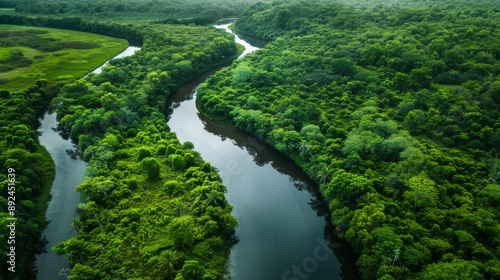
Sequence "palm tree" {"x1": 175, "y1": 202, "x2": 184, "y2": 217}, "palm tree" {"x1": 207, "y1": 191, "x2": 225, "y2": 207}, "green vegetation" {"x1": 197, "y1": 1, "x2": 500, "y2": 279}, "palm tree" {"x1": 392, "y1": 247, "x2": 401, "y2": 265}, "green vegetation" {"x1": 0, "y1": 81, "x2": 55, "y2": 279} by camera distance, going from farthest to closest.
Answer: "palm tree" {"x1": 207, "y1": 191, "x2": 225, "y2": 207} < "palm tree" {"x1": 175, "y1": 202, "x2": 184, "y2": 217} < "green vegetation" {"x1": 0, "y1": 81, "x2": 55, "y2": 279} < "green vegetation" {"x1": 197, "y1": 1, "x2": 500, "y2": 279} < "palm tree" {"x1": 392, "y1": 247, "x2": 401, "y2": 265}

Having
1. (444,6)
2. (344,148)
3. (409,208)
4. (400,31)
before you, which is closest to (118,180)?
(344,148)

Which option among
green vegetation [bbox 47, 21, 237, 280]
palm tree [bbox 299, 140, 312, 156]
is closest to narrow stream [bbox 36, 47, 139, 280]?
green vegetation [bbox 47, 21, 237, 280]

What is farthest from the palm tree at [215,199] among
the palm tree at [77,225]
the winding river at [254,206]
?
the palm tree at [77,225]

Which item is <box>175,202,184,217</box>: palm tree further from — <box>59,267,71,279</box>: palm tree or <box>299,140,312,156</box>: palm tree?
<box>299,140,312,156</box>: palm tree

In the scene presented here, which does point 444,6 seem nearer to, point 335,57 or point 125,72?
point 335,57

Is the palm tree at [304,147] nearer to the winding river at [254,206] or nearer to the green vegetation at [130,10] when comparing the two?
the winding river at [254,206]

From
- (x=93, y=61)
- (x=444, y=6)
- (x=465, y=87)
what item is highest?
(x=444, y=6)
